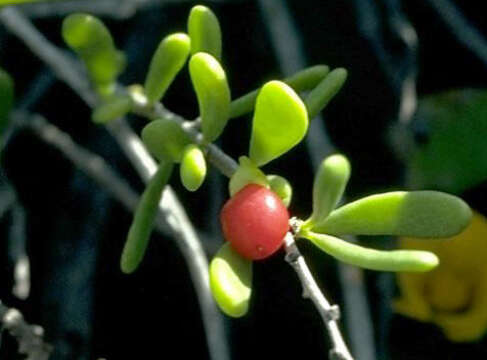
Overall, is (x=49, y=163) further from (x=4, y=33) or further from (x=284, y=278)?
(x=284, y=278)

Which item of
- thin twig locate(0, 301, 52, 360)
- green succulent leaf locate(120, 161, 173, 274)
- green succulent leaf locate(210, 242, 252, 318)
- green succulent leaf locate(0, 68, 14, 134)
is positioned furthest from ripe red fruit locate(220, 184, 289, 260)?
green succulent leaf locate(0, 68, 14, 134)

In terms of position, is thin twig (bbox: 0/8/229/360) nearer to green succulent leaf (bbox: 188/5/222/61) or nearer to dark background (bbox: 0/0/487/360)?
dark background (bbox: 0/0/487/360)

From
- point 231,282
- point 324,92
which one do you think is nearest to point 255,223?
point 231,282

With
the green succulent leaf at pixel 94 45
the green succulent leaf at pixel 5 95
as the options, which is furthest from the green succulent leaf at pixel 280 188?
the green succulent leaf at pixel 5 95

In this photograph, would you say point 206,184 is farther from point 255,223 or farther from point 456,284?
point 255,223

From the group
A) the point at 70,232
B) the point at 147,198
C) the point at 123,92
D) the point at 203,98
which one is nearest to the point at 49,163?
the point at 70,232

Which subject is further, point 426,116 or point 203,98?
point 426,116
